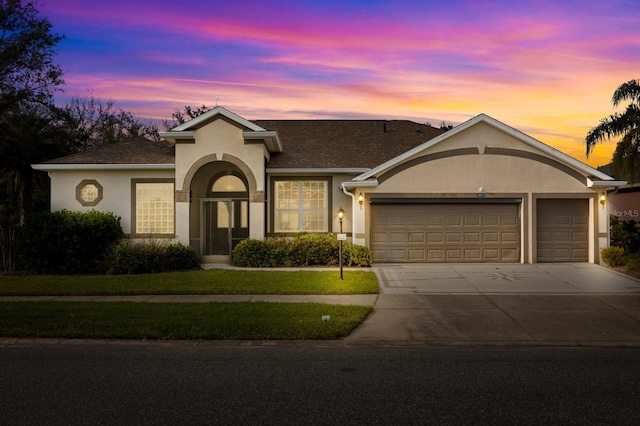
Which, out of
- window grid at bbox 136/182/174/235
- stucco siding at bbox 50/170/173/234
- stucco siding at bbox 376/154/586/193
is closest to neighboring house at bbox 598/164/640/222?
stucco siding at bbox 376/154/586/193

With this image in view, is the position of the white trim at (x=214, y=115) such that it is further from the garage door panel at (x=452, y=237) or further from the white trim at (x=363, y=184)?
the garage door panel at (x=452, y=237)

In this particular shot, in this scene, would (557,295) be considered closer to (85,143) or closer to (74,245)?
(74,245)

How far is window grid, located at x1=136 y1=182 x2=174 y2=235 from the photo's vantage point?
1859cm

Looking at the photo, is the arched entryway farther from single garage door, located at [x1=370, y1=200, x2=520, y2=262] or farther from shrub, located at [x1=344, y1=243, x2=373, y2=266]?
single garage door, located at [x1=370, y1=200, x2=520, y2=262]

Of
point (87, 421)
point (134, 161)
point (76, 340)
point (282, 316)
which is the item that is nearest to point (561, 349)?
point (282, 316)

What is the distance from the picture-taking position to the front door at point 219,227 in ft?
61.6

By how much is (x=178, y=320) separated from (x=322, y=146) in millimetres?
12908

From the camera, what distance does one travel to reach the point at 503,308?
34.0ft

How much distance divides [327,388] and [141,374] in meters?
2.38

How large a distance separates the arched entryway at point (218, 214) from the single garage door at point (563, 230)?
1044 centimetres

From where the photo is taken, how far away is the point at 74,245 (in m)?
15.9

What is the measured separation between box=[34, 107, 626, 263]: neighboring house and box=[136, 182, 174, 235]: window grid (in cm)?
4

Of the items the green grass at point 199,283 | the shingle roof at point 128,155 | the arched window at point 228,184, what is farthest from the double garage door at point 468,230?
the shingle roof at point 128,155

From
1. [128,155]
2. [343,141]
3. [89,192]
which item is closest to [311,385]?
[128,155]
